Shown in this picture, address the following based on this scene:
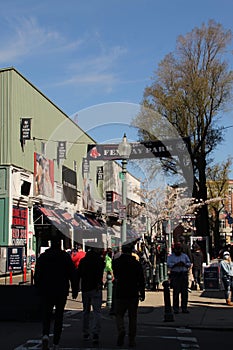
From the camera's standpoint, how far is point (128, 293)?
30.7 ft

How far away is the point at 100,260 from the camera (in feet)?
33.4

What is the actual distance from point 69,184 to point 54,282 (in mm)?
36015

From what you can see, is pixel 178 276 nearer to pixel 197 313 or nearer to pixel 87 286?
pixel 197 313

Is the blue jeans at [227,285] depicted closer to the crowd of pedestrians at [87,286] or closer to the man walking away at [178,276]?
the man walking away at [178,276]

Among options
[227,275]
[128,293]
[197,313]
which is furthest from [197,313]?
[128,293]

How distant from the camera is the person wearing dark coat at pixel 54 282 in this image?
838 cm

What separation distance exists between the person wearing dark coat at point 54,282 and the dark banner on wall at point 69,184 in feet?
112

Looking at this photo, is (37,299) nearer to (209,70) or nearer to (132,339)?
(132,339)

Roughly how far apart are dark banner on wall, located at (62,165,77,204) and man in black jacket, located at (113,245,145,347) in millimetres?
33286

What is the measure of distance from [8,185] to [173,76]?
12441mm

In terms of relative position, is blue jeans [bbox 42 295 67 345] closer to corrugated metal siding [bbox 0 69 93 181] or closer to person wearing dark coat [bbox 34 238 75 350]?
person wearing dark coat [bbox 34 238 75 350]

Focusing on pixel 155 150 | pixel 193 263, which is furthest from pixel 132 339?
pixel 155 150

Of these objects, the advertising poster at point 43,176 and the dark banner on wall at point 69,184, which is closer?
the advertising poster at point 43,176

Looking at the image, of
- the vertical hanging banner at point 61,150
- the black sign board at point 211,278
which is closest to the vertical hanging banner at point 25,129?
the vertical hanging banner at point 61,150
